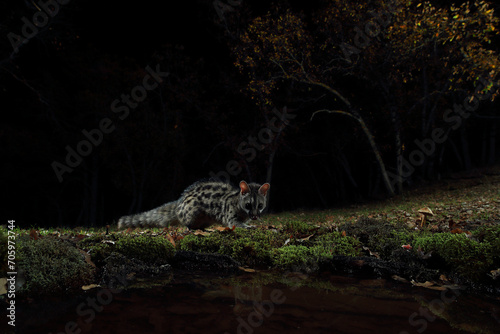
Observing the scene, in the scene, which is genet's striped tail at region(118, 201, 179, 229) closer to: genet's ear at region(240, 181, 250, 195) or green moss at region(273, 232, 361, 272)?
genet's ear at region(240, 181, 250, 195)

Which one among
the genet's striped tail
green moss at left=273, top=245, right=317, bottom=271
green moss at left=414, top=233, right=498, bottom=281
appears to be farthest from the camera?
the genet's striped tail

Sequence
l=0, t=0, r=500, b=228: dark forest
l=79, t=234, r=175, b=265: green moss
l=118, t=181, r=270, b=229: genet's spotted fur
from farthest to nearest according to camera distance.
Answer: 1. l=0, t=0, r=500, b=228: dark forest
2. l=118, t=181, r=270, b=229: genet's spotted fur
3. l=79, t=234, r=175, b=265: green moss

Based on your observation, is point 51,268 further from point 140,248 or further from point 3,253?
point 140,248

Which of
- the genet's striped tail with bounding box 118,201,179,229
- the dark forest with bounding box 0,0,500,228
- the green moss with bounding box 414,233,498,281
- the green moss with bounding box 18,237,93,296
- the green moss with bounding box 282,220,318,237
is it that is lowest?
the green moss with bounding box 414,233,498,281

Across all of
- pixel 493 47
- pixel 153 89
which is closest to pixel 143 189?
pixel 153 89

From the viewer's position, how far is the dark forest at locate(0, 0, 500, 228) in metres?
18.5

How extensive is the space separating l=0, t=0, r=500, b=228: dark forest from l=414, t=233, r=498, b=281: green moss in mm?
12557

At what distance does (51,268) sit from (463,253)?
6003 millimetres

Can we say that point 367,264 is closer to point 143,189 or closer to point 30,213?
point 143,189

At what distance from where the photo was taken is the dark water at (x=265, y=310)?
3.55m

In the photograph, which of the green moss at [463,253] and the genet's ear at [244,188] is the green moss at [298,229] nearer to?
the genet's ear at [244,188]

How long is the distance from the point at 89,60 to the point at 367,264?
1106 inches

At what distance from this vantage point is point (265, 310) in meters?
3.99

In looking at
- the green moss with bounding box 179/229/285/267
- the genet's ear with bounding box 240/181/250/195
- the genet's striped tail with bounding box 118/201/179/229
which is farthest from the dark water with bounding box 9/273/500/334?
the genet's striped tail with bounding box 118/201/179/229
